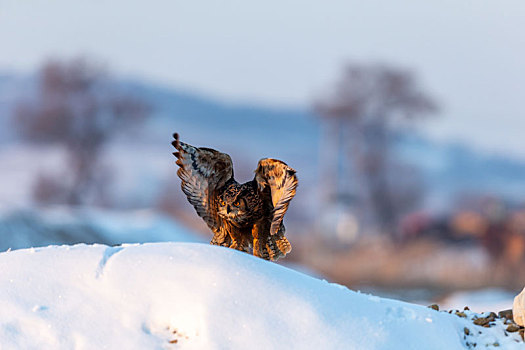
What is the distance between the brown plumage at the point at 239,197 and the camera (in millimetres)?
4594

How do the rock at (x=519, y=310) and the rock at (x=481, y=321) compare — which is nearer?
the rock at (x=519, y=310)

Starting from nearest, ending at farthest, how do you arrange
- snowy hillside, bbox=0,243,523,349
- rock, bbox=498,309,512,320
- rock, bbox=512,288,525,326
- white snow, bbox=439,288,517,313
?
snowy hillside, bbox=0,243,523,349
rock, bbox=512,288,525,326
rock, bbox=498,309,512,320
white snow, bbox=439,288,517,313

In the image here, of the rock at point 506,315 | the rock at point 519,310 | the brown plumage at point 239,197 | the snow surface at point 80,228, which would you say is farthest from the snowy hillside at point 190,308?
the snow surface at point 80,228

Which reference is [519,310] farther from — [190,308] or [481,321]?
[190,308]

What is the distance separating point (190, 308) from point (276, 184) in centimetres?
96

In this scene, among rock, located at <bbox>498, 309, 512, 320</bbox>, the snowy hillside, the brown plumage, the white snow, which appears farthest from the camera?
the white snow

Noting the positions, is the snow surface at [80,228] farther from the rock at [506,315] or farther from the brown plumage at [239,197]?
the rock at [506,315]

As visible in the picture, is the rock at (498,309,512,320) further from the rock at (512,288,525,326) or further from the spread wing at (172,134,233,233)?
the spread wing at (172,134,233,233)

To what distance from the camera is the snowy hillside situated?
3.88 meters

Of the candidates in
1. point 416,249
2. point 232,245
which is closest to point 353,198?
point 416,249

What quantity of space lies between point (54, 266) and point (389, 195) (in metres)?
26.0

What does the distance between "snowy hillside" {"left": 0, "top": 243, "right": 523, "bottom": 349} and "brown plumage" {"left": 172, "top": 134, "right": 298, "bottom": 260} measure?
37cm

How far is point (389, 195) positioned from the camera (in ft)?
97.5

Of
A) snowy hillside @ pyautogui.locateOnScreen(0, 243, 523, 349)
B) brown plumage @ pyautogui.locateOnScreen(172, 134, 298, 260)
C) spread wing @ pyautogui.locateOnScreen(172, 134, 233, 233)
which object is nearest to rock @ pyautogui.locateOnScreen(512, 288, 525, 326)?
snowy hillside @ pyautogui.locateOnScreen(0, 243, 523, 349)
